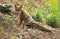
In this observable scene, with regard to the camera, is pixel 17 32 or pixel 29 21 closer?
pixel 17 32

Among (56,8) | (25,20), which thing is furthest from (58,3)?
(25,20)

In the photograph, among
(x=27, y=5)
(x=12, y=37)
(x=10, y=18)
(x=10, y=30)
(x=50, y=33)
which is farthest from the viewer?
(x=27, y=5)

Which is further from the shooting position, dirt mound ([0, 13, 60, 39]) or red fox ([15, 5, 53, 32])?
red fox ([15, 5, 53, 32])

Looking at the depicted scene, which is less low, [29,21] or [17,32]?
[29,21]

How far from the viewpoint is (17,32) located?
24.9ft

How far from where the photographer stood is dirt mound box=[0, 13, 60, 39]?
721 cm

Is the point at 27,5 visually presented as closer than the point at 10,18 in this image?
No

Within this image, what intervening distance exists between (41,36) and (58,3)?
3.07 metres

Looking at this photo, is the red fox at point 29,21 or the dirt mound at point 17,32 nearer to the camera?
the dirt mound at point 17,32

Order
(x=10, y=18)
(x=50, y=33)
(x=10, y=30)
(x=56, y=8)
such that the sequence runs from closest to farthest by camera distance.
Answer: (x=10, y=30), (x=50, y=33), (x=10, y=18), (x=56, y=8)

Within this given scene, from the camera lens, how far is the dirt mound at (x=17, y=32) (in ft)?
23.6

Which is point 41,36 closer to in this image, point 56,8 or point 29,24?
→ point 29,24

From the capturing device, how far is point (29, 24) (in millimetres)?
8281

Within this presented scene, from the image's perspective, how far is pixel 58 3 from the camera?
408 inches
